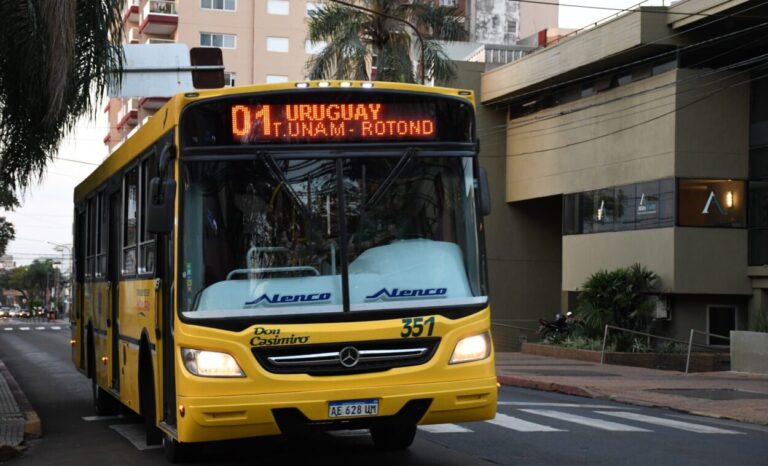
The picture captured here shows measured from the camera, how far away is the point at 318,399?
8.28 metres

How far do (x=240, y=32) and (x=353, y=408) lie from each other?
69.2m

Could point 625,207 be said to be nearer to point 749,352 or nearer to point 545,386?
point 749,352

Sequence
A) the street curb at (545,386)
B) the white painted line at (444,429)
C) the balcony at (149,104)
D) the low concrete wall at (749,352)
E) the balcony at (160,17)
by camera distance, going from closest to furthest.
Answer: the white painted line at (444,429) < the street curb at (545,386) < the low concrete wall at (749,352) < the balcony at (149,104) < the balcony at (160,17)

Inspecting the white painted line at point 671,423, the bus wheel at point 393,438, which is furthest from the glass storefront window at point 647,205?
the bus wheel at point 393,438

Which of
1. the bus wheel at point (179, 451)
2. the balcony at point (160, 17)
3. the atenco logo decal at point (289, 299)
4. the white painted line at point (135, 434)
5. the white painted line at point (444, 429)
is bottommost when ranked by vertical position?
the white painted line at point (135, 434)

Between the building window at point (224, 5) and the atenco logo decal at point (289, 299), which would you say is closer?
the atenco logo decal at point (289, 299)

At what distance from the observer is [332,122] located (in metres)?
8.80

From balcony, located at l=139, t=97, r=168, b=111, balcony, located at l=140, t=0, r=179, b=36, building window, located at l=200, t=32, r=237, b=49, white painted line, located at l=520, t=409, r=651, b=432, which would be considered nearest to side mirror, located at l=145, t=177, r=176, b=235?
white painted line, located at l=520, t=409, r=651, b=432

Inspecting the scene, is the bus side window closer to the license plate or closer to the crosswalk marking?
the license plate

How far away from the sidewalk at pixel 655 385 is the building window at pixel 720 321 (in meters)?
4.36

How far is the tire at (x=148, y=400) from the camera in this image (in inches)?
411

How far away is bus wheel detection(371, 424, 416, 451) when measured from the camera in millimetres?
10609

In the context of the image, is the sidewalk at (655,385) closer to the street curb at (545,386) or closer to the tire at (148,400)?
the street curb at (545,386)

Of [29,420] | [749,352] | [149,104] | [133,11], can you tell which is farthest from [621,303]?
[133,11]
